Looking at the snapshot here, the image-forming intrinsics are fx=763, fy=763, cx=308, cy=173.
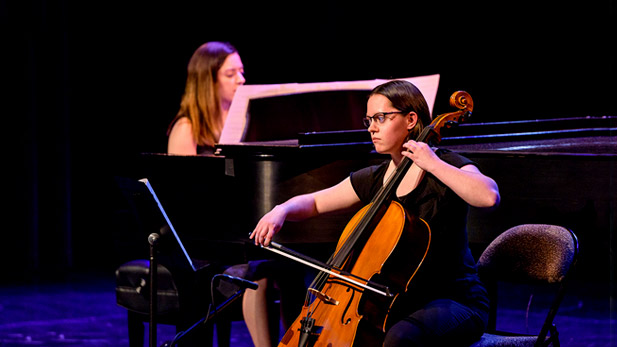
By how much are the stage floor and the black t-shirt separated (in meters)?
1.88

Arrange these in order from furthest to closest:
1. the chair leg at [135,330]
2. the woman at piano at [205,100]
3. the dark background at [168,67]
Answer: the dark background at [168,67]
the woman at piano at [205,100]
the chair leg at [135,330]

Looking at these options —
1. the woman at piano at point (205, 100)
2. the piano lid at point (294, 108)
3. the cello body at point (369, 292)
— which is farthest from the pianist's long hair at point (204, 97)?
the cello body at point (369, 292)

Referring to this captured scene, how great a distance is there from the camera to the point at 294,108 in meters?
3.57

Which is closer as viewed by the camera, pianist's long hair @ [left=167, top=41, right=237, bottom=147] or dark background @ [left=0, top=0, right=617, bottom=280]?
pianist's long hair @ [left=167, top=41, right=237, bottom=147]

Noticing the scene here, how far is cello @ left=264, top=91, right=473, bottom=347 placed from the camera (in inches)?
80.0

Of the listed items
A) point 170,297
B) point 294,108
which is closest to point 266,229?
point 170,297

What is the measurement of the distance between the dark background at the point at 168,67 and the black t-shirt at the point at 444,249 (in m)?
3.49

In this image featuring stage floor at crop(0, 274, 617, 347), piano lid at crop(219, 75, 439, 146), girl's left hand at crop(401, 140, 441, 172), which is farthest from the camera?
stage floor at crop(0, 274, 617, 347)

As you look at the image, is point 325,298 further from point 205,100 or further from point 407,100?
point 205,100

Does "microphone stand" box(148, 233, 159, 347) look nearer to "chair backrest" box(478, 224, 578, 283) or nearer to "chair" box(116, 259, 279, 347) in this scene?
"chair" box(116, 259, 279, 347)

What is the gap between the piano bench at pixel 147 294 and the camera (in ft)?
9.45

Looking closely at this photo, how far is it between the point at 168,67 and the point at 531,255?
13.5ft

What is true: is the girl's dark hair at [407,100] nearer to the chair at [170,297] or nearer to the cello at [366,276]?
the cello at [366,276]

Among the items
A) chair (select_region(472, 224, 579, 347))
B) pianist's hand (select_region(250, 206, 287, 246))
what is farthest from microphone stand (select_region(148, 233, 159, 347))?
chair (select_region(472, 224, 579, 347))
